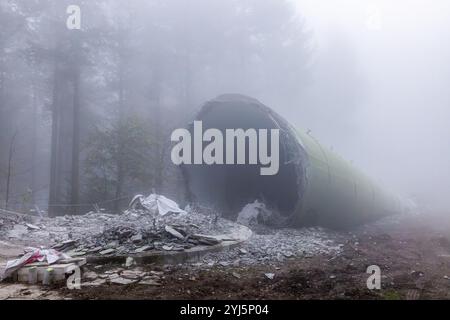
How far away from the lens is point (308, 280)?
20.5ft

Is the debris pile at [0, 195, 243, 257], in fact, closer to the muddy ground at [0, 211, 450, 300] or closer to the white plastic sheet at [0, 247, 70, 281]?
the white plastic sheet at [0, 247, 70, 281]

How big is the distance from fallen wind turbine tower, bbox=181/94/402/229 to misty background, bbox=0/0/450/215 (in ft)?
4.26

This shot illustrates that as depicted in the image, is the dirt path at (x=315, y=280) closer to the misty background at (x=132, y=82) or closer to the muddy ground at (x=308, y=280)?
the muddy ground at (x=308, y=280)

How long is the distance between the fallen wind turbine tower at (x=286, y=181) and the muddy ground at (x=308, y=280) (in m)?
2.14

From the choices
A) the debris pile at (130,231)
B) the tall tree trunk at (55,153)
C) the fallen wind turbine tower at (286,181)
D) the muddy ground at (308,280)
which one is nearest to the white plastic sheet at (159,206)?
the debris pile at (130,231)

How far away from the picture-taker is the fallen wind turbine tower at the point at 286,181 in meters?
10.5

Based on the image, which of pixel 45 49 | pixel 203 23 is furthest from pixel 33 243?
pixel 203 23

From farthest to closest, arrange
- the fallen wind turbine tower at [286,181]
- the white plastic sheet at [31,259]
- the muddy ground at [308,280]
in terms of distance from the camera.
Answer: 1. the fallen wind turbine tower at [286,181]
2. the white plastic sheet at [31,259]
3. the muddy ground at [308,280]

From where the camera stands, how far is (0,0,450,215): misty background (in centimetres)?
1766

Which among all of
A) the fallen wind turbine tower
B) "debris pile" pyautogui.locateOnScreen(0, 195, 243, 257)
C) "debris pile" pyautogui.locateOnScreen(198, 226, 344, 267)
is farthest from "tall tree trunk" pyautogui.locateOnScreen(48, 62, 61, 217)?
"debris pile" pyautogui.locateOnScreen(198, 226, 344, 267)

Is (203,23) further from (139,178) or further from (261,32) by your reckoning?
(139,178)

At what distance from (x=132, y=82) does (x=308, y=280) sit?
18585 mm

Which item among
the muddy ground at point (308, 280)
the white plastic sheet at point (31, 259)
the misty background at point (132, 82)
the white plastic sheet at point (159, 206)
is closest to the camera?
the muddy ground at point (308, 280)

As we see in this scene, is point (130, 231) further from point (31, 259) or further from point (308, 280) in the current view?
point (308, 280)
